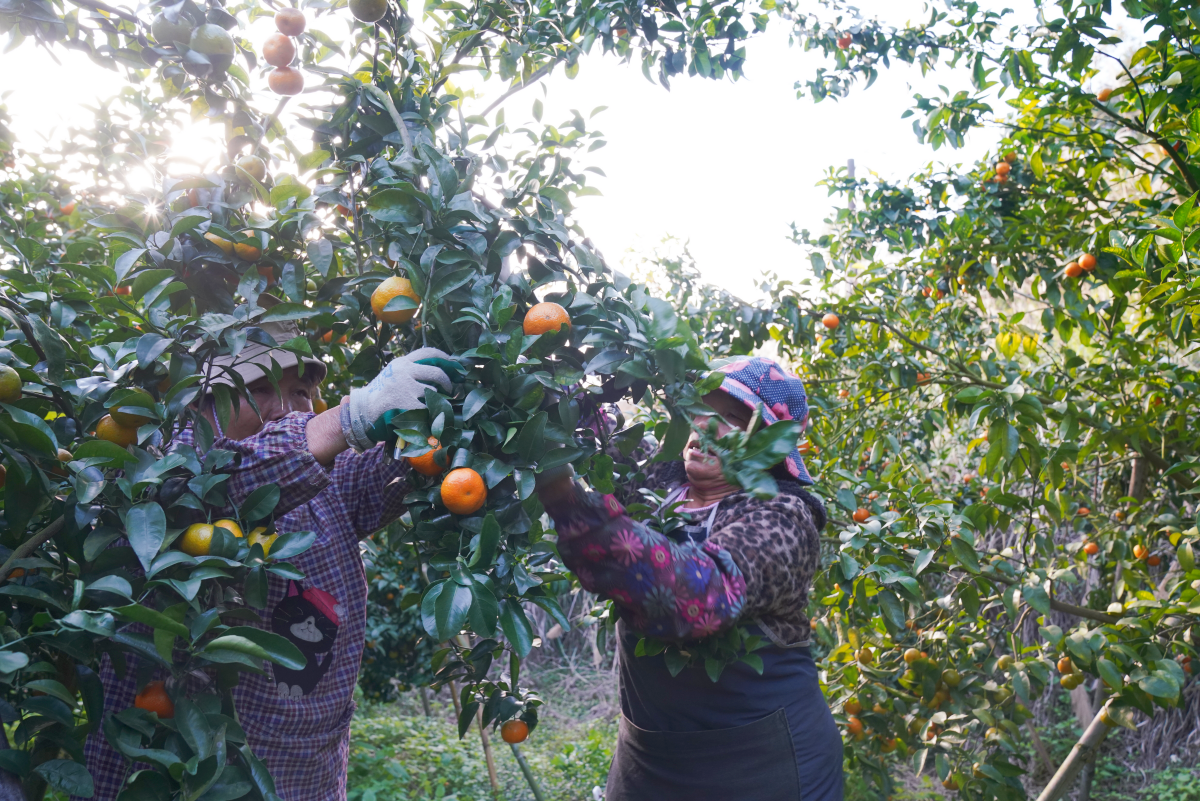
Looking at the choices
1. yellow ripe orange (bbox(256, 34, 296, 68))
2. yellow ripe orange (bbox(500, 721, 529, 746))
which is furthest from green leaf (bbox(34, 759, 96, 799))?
yellow ripe orange (bbox(256, 34, 296, 68))

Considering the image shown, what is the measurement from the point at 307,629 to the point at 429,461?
2.01 ft

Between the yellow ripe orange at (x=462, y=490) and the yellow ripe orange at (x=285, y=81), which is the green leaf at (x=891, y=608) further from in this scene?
the yellow ripe orange at (x=285, y=81)

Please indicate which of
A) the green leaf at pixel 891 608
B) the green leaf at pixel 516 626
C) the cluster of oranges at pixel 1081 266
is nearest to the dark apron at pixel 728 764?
the green leaf at pixel 891 608

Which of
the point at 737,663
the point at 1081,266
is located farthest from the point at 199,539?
the point at 1081,266

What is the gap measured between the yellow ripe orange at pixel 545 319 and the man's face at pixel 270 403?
0.62m

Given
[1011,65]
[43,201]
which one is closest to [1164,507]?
[1011,65]

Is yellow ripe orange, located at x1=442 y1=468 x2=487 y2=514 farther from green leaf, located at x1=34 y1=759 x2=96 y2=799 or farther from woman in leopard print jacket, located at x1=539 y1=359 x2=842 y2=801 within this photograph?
green leaf, located at x1=34 y1=759 x2=96 y2=799

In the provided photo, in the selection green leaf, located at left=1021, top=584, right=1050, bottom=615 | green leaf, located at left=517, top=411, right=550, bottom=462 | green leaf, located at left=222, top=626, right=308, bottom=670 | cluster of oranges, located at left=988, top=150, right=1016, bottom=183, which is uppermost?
cluster of oranges, located at left=988, top=150, right=1016, bottom=183

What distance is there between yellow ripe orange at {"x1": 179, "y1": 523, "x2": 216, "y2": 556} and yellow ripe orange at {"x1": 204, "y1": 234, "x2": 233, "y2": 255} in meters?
0.50

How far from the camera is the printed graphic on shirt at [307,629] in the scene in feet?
4.52

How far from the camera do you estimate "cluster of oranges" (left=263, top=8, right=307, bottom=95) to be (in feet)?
4.33

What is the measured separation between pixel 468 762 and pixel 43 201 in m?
3.26

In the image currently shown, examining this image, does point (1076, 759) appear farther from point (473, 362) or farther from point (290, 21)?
point (290, 21)

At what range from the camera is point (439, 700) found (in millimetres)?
6023
